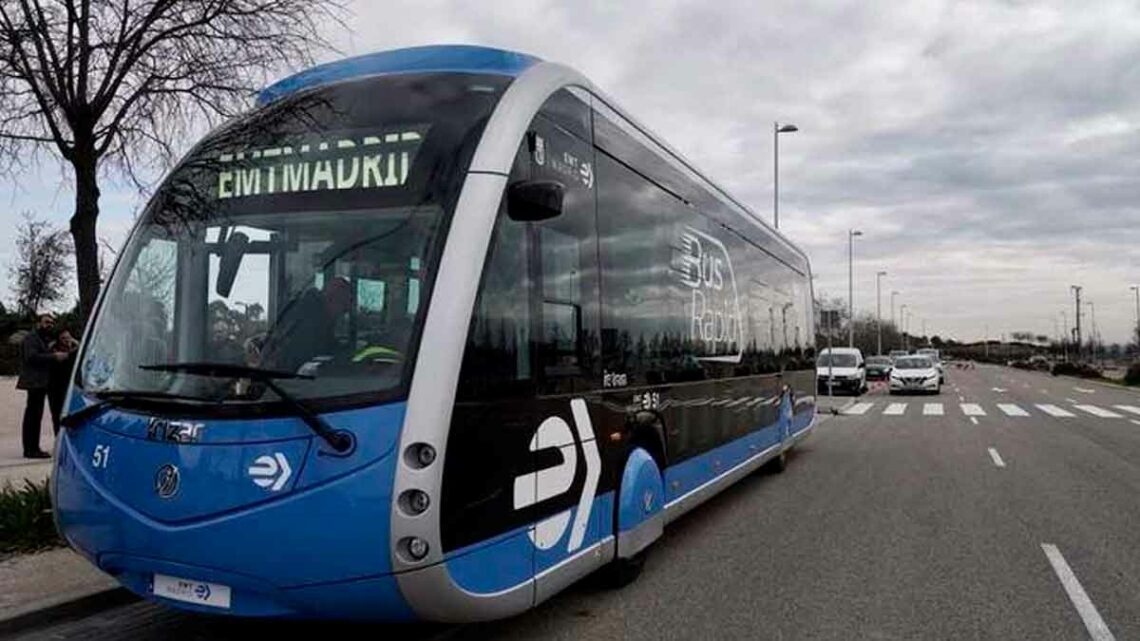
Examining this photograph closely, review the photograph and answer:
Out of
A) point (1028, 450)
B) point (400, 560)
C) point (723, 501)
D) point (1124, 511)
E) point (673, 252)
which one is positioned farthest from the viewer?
point (1028, 450)

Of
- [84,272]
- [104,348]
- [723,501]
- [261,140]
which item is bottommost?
[723,501]

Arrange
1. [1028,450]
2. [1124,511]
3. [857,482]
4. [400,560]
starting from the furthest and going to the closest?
[1028,450], [857,482], [1124,511], [400,560]

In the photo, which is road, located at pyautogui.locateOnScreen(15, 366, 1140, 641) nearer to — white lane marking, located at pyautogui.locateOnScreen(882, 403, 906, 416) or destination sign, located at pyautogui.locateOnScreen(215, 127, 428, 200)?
destination sign, located at pyautogui.locateOnScreen(215, 127, 428, 200)

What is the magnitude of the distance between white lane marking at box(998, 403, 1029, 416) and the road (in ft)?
43.3

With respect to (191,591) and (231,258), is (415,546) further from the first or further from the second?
Answer: (231,258)

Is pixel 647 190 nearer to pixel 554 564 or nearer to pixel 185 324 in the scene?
pixel 554 564

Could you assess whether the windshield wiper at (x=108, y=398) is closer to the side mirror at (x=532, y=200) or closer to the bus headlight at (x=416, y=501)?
the bus headlight at (x=416, y=501)

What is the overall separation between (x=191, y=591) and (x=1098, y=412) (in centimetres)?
2914

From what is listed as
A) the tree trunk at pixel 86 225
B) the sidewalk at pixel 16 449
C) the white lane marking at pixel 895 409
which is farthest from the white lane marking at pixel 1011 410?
the tree trunk at pixel 86 225

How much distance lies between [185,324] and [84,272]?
382 centimetres

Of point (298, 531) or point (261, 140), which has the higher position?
point (261, 140)

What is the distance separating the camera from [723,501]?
10.6m

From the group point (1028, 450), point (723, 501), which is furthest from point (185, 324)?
point (1028, 450)

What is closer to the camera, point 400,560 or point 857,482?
point 400,560
